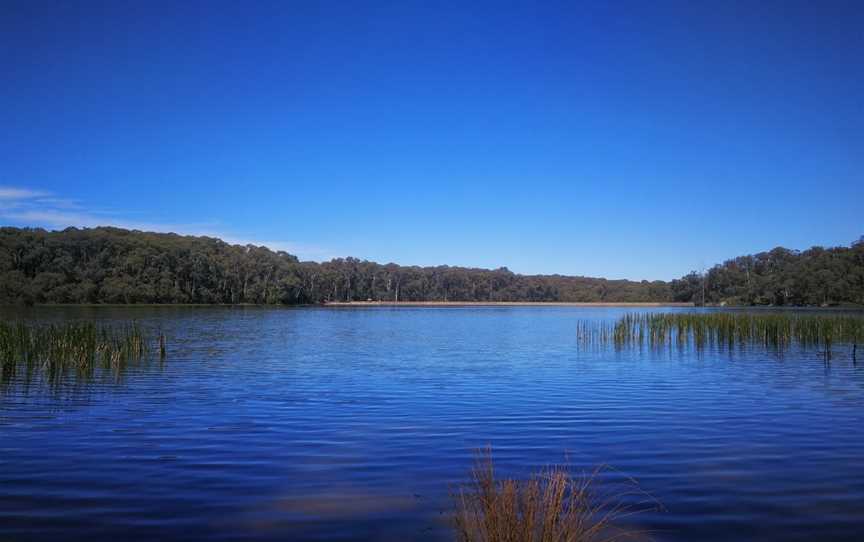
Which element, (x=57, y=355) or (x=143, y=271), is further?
(x=143, y=271)

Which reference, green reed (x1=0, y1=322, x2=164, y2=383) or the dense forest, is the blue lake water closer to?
green reed (x1=0, y1=322, x2=164, y2=383)

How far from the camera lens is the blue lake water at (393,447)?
656 centimetres

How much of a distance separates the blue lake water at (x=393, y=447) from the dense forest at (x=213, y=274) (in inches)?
3262

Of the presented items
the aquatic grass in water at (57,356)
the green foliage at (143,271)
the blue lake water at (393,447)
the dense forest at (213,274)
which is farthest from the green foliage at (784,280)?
the aquatic grass in water at (57,356)

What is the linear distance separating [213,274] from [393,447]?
118 metres

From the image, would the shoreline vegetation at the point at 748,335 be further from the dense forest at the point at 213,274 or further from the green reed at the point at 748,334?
the dense forest at the point at 213,274

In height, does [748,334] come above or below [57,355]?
above

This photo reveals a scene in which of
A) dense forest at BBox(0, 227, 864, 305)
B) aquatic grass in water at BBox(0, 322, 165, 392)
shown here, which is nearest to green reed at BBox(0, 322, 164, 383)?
aquatic grass in water at BBox(0, 322, 165, 392)

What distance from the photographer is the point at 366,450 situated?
981 cm

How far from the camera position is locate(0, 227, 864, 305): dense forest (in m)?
98.6

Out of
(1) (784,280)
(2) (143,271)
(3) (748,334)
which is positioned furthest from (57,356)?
(1) (784,280)

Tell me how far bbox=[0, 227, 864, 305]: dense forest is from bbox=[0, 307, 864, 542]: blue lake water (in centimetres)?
8285

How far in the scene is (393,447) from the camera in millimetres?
10062

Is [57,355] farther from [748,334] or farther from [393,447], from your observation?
[748,334]
